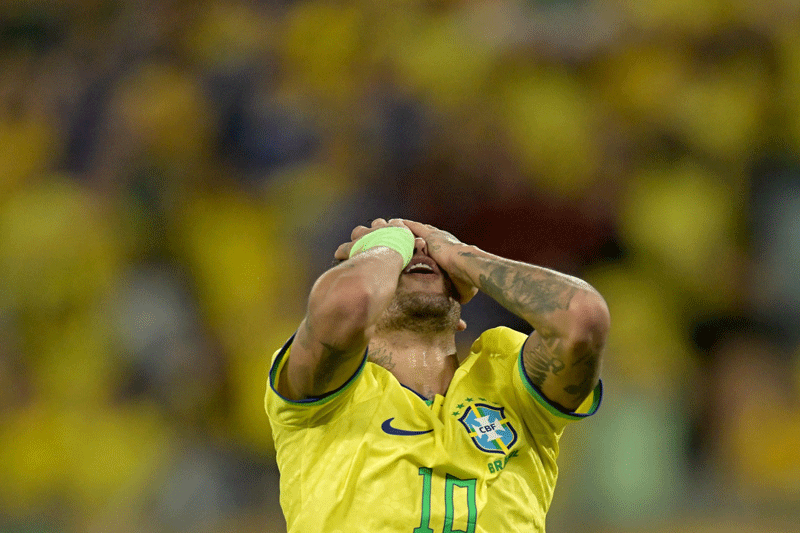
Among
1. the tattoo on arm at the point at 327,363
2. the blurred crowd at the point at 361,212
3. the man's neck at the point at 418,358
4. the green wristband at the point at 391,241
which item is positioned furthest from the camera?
the blurred crowd at the point at 361,212

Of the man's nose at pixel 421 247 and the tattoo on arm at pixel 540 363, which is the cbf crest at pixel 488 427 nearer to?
the tattoo on arm at pixel 540 363

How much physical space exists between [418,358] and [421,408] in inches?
8.7

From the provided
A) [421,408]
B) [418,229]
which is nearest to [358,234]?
[418,229]

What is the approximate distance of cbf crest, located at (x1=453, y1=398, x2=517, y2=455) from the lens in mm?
1855

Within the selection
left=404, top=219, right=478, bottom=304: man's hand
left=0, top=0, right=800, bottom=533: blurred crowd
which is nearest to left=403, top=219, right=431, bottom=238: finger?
left=404, top=219, right=478, bottom=304: man's hand

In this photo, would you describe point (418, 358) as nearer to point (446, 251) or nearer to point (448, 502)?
point (446, 251)

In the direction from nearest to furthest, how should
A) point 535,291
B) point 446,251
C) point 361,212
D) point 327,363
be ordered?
point 327,363
point 535,291
point 446,251
point 361,212

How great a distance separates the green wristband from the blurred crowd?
5.00 ft

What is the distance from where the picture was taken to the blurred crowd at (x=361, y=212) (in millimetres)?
3439

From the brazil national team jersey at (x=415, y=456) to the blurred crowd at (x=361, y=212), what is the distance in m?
1.49

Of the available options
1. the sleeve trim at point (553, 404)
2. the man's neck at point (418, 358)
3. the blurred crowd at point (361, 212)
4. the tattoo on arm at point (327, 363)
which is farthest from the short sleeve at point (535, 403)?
the blurred crowd at point (361, 212)

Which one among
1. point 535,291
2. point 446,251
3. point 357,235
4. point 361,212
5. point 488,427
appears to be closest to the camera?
point 535,291

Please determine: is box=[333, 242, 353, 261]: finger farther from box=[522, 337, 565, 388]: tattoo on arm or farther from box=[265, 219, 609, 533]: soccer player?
box=[522, 337, 565, 388]: tattoo on arm

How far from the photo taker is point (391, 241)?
1966mm
